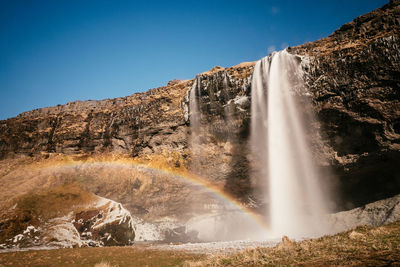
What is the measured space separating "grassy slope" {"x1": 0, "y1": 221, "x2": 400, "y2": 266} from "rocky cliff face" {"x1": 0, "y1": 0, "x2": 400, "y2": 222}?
10996 millimetres

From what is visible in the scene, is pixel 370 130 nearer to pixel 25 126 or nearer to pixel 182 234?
pixel 182 234

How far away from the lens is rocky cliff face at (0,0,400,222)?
2166 cm

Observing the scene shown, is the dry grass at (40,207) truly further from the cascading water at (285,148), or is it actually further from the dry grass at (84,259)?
the cascading water at (285,148)

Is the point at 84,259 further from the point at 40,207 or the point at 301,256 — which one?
the point at 40,207

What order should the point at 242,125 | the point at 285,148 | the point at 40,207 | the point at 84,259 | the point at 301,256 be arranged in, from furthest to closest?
the point at 242,125
the point at 40,207
the point at 285,148
the point at 84,259
the point at 301,256

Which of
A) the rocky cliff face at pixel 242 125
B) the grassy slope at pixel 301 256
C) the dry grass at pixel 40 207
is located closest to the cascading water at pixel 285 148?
the rocky cliff face at pixel 242 125

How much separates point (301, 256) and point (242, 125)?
21.6 metres

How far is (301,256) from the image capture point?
9.48 metres

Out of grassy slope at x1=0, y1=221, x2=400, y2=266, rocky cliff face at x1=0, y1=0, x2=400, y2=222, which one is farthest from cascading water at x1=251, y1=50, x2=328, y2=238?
grassy slope at x1=0, y1=221, x2=400, y2=266

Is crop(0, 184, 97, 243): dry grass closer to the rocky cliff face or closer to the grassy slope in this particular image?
the rocky cliff face

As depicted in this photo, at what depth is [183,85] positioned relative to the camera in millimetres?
37188

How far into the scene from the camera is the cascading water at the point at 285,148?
26406mm

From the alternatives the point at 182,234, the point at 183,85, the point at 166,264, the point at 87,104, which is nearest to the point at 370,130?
the point at 166,264

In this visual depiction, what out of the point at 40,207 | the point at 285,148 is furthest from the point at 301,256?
the point at 40,207
